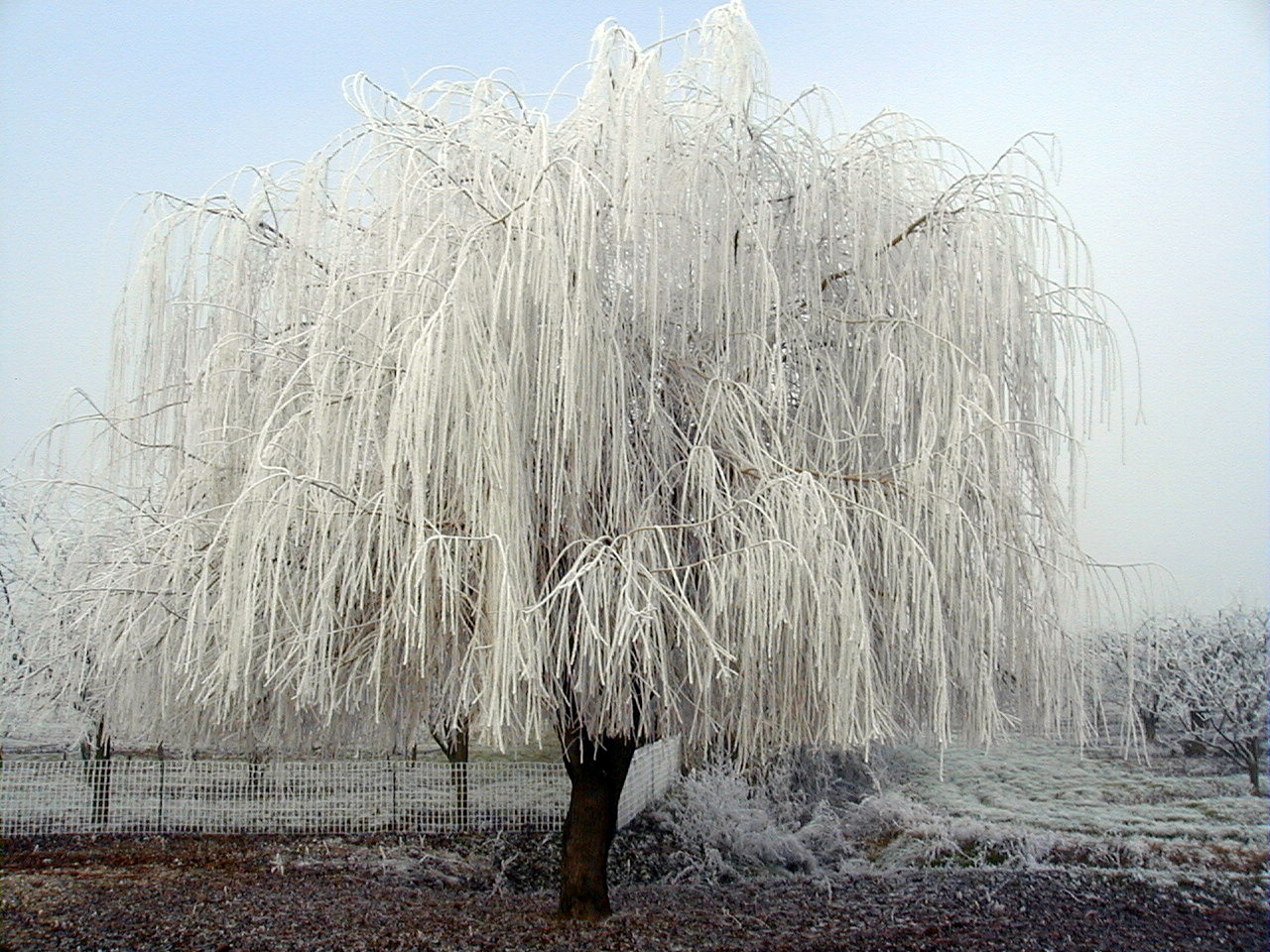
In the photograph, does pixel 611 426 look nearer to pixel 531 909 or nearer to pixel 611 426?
pixel 611 426

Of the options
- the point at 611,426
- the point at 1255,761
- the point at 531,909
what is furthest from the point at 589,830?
the point at 1255,761

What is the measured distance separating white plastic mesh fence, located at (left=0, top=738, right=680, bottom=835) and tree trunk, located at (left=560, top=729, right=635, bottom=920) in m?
2.24

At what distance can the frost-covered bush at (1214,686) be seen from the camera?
5773 millimetres

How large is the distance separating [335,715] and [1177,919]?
4.34 metres

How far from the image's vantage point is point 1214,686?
5906mm

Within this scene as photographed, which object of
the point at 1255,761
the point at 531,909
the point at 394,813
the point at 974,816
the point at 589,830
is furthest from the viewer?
the point at 394,813

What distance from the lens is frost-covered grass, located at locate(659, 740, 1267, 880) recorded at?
5.80 meters

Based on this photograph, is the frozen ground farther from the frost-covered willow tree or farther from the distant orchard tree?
the frost-covered willow tree

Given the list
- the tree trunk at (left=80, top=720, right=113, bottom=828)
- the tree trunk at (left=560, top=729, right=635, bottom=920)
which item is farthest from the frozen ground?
the tree trunk at (left=80, top=720, right=113, bottom=828)

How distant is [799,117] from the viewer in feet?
12.1

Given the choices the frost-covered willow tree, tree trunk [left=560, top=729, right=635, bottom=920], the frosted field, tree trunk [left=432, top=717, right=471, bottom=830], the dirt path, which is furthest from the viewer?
tree trunk [left=432, top=717, right=471, bottom=830]

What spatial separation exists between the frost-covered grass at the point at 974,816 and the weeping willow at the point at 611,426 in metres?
2.49

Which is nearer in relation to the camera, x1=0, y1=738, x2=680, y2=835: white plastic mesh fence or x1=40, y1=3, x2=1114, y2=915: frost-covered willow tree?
x1=40, y1=3, x2=1114, y2=915: frost-covered willow tree

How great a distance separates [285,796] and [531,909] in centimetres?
265
